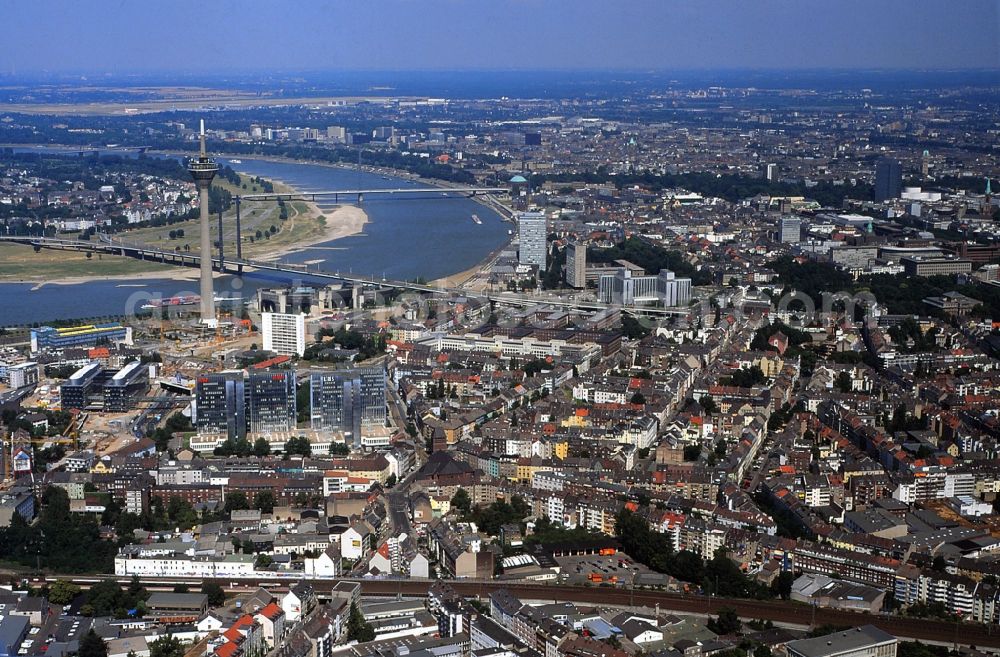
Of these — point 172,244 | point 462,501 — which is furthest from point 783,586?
point 172,244

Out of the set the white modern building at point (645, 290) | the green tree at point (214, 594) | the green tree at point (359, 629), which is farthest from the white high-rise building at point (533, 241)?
the green tree at point (359, 629)

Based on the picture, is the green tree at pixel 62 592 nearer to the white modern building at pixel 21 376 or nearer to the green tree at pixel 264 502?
the green tree at pixel 264 502

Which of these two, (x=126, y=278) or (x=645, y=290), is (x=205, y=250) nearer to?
(x=126, y=278)

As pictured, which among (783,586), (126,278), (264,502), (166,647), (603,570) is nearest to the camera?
(166,647)

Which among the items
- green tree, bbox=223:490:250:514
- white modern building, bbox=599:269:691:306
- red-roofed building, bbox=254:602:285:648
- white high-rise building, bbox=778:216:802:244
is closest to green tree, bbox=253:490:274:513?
green tree, bbox=223:490:250:514

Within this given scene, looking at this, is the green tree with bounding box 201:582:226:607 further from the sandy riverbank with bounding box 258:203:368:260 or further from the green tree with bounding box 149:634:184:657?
the sandy riverbank with bounding box 258:203:368:260

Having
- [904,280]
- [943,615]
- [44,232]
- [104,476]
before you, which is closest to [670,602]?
[943,615]

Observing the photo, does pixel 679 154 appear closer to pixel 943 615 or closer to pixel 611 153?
pixel 611 153
